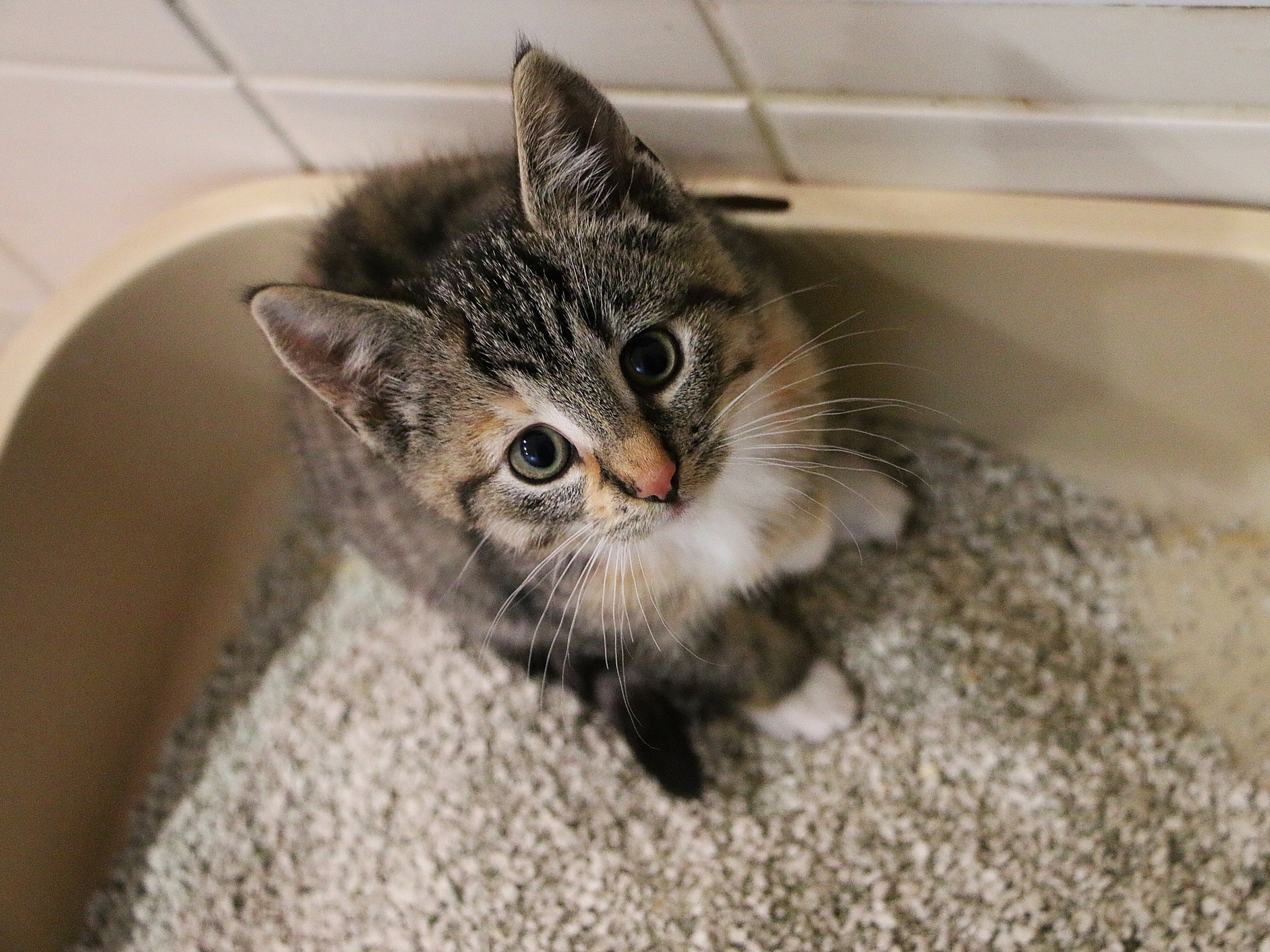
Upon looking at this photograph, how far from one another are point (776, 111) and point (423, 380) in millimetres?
556

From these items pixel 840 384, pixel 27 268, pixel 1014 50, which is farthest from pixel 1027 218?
pixel 27 268

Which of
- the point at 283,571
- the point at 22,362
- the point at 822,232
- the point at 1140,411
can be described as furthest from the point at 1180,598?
the point at 22,362

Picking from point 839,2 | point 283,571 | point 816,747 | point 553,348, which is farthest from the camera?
point 283,571

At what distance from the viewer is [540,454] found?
895mm

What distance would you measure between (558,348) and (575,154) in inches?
7.2

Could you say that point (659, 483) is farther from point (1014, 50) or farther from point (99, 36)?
point (99, 36)

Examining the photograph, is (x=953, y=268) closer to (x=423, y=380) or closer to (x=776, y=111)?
(x=776, y=111)

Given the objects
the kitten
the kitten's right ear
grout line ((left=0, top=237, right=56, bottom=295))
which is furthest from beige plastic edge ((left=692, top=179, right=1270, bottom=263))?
grout line ((left=0, top=237, right=56, bottom=295))

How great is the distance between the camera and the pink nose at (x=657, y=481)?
847 mm

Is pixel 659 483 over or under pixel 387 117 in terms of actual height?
under

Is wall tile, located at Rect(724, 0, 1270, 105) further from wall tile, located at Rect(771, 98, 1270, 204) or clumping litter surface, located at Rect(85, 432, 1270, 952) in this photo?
clumping litter surface, located at Rect(85, 432, 1270, 952)

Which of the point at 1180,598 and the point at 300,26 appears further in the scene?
the point at 1180,598

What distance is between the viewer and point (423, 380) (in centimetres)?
90

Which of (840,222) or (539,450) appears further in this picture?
(840,222)
